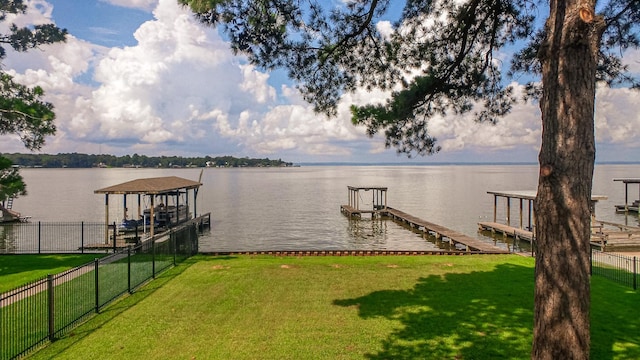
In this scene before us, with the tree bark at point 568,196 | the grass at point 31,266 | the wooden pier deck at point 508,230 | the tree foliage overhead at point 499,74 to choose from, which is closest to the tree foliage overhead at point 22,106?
the grass at point 31,266

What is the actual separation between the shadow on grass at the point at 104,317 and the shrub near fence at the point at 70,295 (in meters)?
0.18

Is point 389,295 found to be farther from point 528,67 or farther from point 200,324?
point 528,67

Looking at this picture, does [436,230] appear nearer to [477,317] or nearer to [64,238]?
[477,317]

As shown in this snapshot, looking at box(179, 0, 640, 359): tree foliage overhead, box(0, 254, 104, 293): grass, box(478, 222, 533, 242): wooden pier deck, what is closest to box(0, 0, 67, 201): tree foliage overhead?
box(0, 254, 104, 293): grass

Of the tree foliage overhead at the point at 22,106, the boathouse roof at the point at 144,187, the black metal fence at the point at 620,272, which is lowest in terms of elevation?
the black metal fence at the point at 620,272

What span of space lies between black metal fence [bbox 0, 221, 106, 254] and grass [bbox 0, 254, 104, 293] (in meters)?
8.34

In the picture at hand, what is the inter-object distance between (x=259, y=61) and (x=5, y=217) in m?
45.4

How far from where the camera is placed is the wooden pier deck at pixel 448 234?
75.8ft

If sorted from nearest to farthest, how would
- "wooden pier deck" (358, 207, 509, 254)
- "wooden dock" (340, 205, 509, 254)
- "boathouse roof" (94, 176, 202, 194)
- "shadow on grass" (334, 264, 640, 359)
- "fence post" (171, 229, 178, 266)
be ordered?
"shadow on grass" (334, 264, 640, 359)
"fence post" (171, 229, 178, 266)
"wooden pier deck" (358, 207, 509, 254)
"wooden dock" (340, 205, 509, 254)
"boathouse roof" (94, 176, 202, 194)

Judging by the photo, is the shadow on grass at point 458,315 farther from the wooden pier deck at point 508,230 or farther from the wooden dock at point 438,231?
the wooden pier deck at point 508,230

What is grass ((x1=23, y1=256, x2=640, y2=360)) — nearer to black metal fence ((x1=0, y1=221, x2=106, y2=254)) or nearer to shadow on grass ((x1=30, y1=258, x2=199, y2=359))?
shadow on grass ((x1=30, y1=258, x2=199, y2=359))

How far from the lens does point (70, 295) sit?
9859 millimetres

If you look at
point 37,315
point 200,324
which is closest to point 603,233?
point 200,324

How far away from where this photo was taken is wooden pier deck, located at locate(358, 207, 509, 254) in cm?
2309
